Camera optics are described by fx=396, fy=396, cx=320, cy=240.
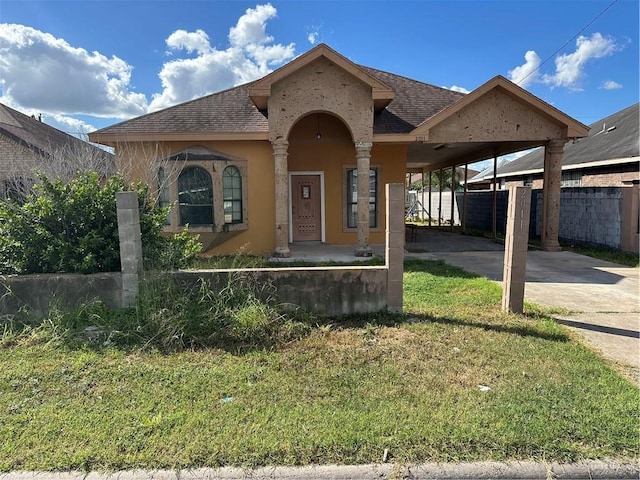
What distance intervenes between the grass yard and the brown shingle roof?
7157mm

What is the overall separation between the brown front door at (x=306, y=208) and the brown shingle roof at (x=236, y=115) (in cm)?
227

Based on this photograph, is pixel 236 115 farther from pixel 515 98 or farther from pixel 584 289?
pixel 584 289

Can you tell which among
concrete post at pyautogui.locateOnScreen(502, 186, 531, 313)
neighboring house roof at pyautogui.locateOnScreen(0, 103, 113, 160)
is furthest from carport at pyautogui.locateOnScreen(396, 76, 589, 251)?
neighboring house roof at pyautogui.locateOnScreen(0, 103, 113, 160)

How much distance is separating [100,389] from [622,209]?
12.9 meters

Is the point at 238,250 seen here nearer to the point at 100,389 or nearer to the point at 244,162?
the point at 244,162

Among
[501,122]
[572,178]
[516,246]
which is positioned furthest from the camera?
[572,178]

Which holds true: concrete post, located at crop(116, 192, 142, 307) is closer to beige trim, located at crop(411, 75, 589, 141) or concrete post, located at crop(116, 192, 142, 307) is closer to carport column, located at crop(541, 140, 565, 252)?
beige trim, located at crop(411, 75, 589, 141)

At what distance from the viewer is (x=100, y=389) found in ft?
11.6

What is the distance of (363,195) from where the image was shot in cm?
1007

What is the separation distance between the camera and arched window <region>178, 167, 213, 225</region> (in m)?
10.6

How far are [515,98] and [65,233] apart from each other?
10.5m

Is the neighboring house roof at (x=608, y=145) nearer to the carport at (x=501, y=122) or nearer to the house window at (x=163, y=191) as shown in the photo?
the carport at (x=501, y=122)

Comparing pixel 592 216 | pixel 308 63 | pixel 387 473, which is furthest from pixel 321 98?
pixel 592 216

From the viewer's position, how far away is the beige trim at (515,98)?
1006 cm
